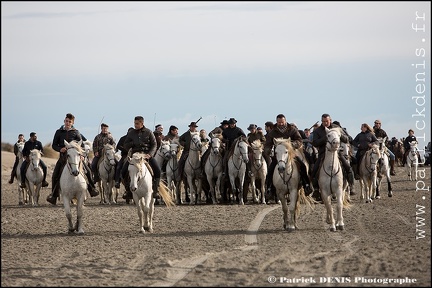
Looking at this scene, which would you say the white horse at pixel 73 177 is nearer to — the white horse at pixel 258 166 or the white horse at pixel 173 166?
the white horse at pixel 258 166

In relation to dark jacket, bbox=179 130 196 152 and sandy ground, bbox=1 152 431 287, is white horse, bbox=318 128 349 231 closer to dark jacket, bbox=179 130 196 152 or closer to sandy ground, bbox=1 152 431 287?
sandy ground, bbox=1 152 431 287

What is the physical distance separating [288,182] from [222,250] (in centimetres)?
373

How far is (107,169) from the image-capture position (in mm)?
30859

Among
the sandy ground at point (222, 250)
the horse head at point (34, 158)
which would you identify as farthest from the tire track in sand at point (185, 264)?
the horse head at point (34, 158)

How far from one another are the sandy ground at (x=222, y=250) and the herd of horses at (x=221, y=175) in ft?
2.29

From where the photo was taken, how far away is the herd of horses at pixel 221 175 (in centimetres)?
1977

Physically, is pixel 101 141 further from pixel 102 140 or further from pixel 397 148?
pixel 397 148

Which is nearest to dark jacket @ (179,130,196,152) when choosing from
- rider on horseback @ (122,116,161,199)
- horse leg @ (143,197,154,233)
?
rider on horseback @ (122,116,161,199)

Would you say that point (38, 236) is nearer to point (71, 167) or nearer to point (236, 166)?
point (71, 167)

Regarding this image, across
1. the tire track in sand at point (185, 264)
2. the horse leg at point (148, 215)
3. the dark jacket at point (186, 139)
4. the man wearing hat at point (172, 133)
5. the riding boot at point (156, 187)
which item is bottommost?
the tire track in sand at point (185, 264)

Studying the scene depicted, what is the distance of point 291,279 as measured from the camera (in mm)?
13219

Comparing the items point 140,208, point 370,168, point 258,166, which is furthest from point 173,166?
point 140,208

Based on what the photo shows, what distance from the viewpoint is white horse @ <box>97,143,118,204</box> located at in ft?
99.8

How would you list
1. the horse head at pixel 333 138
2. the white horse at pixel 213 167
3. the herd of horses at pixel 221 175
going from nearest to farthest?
1. the horse head at pixel 333 138
2. the herd of horses at pixel 221 175
3. the white horse at pixel 213 167
